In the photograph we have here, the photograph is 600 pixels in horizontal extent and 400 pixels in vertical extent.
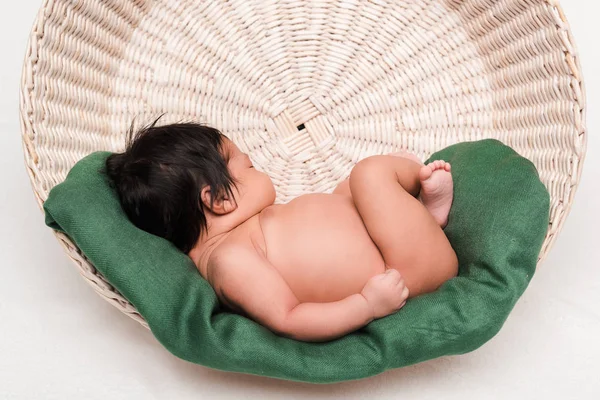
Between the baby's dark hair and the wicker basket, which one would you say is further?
the wicker basket

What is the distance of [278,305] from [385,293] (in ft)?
0.64

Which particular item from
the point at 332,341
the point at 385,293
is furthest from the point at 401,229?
the point at 332,341

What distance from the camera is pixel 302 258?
1367mm

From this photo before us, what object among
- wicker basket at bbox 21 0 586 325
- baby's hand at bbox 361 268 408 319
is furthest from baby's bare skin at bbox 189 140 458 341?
wicker basket at bbox 21 0 586 325

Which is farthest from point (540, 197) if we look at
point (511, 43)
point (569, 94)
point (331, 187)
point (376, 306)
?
point (331, 187)

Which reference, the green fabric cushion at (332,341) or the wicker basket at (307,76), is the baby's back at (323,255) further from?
the wicker basket at (307,76)

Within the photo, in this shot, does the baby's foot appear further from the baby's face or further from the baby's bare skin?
the baby's face

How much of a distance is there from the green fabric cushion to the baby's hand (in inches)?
0.7

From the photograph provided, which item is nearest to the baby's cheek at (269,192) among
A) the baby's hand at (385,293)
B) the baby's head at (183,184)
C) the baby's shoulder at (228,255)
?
the baby's head at (183,184)

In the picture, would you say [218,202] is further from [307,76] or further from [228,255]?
[307,76]

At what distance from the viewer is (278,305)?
1.31 metres

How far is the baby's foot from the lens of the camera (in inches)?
57.9

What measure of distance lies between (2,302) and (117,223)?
430 millimetres

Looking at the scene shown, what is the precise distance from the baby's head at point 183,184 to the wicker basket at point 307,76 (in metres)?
0.31
